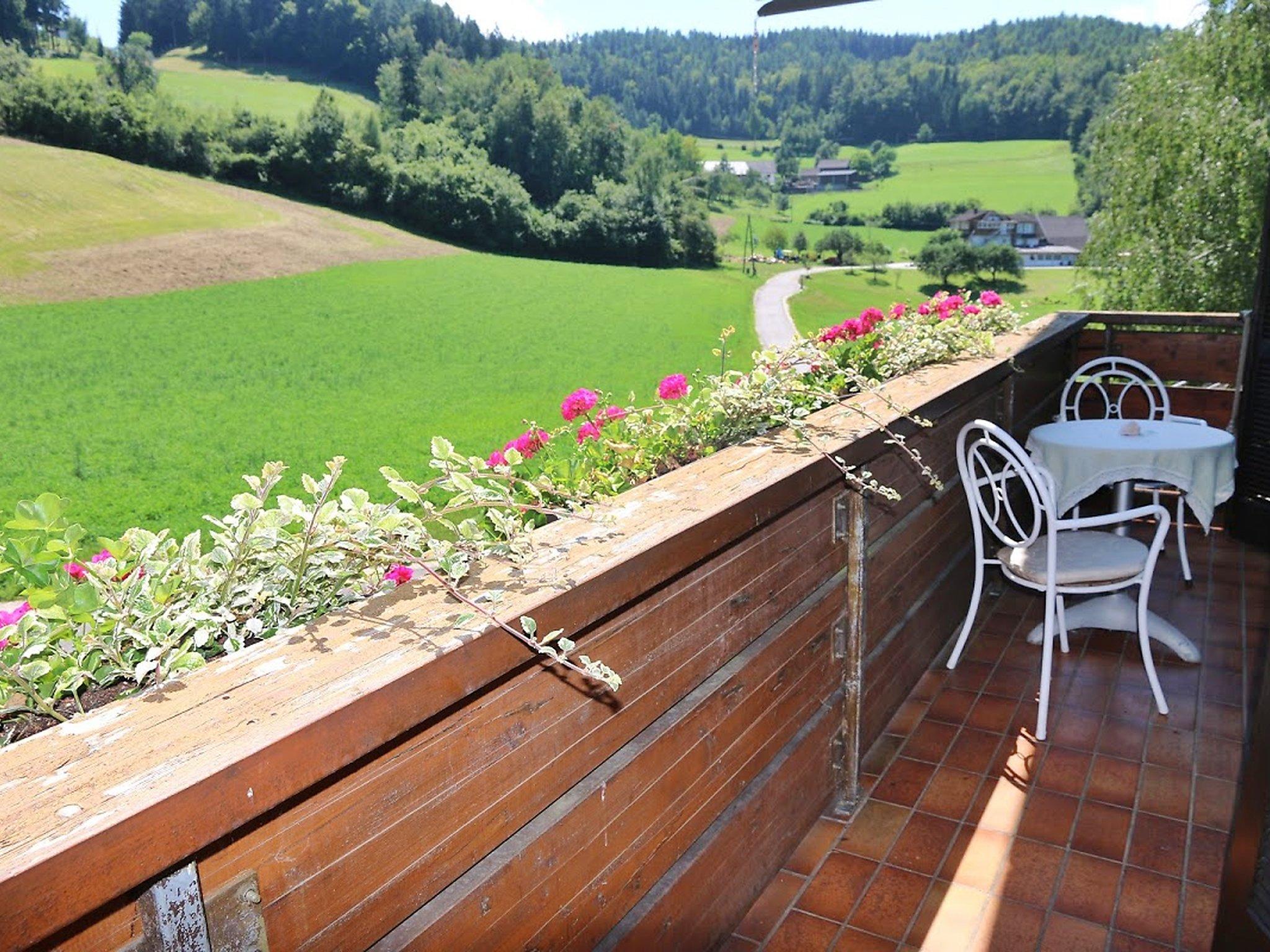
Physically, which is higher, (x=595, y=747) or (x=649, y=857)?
(x=595, y=747)

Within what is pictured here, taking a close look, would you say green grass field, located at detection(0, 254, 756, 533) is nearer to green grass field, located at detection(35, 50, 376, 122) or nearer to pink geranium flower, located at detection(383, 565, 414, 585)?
green grass field, located at detection(35, 50, 376, 122)

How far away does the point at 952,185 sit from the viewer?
46406 millimetres

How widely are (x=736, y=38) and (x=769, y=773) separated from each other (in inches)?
1954

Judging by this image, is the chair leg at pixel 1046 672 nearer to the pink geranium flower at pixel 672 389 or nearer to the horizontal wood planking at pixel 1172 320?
the pink geranium flower at pixel 672 389

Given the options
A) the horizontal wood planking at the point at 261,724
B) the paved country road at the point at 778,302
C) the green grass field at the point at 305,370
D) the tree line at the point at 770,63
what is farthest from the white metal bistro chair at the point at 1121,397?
the tree line at the point at 770,63

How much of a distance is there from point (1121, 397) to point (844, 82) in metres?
44.5

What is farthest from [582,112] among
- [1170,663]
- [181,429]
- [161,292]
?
[1170,663]

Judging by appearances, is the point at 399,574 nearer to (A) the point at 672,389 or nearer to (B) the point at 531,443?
(B) the point at 531,443

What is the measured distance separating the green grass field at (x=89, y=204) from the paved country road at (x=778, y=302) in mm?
16896

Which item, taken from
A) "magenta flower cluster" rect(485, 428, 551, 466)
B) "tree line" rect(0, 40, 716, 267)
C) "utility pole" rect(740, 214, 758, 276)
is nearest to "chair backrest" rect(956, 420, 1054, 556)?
"magenta flower cluster" rect(485, 428, 551, 466)

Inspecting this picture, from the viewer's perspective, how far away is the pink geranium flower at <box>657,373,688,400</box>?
7.00 feet

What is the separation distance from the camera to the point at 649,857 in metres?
1.31

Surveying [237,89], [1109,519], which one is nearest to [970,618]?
[1109,519]

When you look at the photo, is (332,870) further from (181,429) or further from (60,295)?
(60,295)
